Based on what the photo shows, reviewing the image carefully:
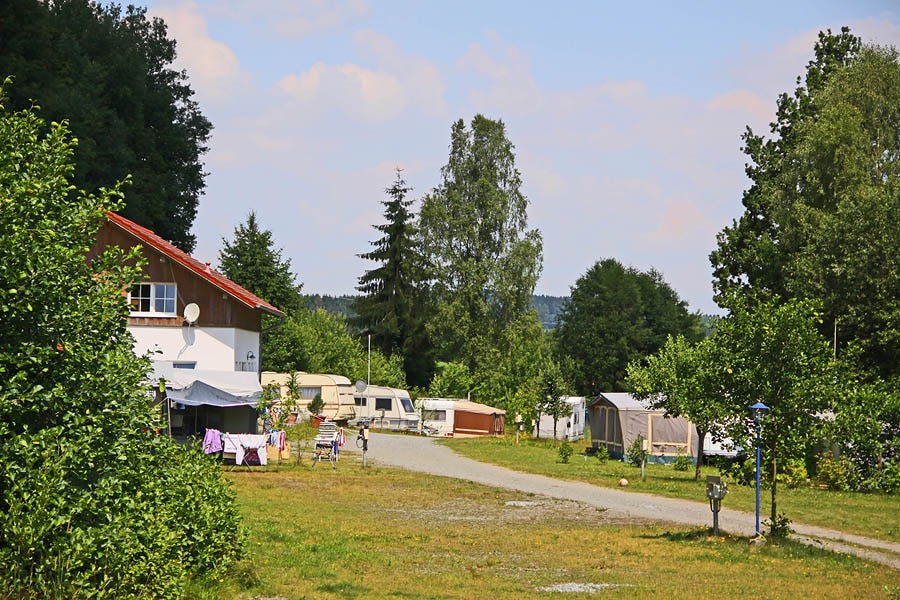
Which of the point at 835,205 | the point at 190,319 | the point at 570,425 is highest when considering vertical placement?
the point at 835,205

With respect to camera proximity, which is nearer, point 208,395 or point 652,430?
point 208,395

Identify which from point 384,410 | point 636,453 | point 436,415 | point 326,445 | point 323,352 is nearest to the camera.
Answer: point 326,445

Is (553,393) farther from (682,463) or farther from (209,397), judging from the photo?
(209,397)

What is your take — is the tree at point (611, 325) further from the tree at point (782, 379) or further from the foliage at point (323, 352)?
the tree at point (782, 379)

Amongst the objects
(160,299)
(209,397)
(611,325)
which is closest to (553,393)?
(160,299)

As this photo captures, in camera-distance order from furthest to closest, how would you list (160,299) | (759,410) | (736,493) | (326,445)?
(160,299) → (326,445) → (736,493) → (759,410)

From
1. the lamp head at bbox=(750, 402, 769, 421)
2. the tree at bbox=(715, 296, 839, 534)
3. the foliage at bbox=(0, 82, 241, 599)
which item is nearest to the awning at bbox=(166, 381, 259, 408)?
the tree at bbox=(715, 296, 839, 534)

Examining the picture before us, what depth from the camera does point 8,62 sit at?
3047 cm

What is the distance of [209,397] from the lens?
26.0 metres

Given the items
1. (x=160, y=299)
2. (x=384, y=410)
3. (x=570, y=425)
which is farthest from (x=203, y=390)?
(x=570, y=425)

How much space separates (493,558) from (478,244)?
46376 millimetres

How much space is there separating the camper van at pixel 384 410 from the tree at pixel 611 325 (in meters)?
21.5

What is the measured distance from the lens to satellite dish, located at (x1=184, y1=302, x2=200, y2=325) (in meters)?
31.9

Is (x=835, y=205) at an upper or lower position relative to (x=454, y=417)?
upper
